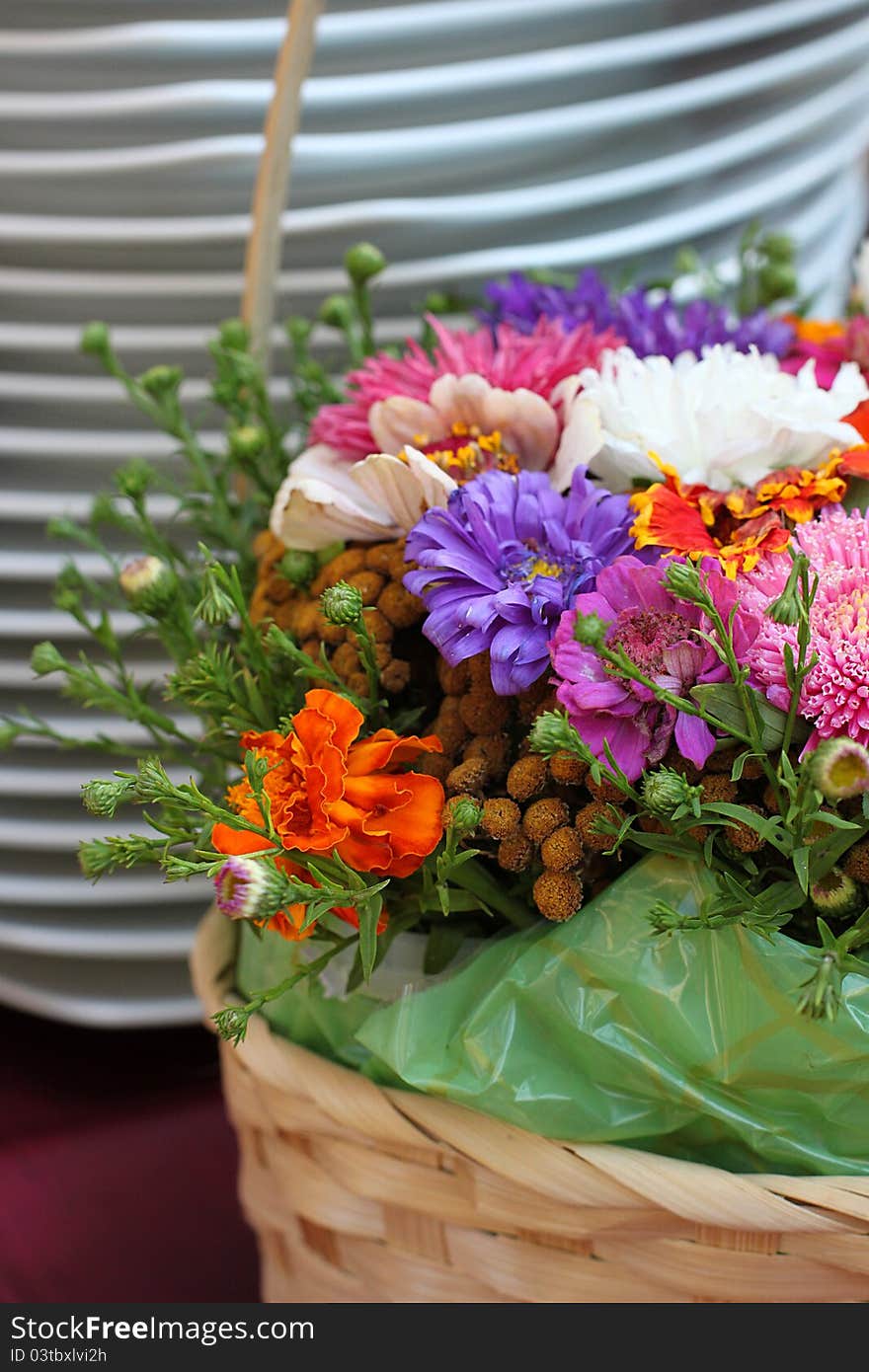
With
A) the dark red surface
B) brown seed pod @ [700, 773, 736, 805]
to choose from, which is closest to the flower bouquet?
brown seed pod @ [700, 773, 736, 805]

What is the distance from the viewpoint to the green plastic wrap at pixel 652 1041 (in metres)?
0.31

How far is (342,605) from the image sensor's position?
0.31 m

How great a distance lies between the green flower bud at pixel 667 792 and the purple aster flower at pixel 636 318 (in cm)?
22

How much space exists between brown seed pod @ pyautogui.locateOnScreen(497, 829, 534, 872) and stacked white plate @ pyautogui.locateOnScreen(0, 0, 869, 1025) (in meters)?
0.25

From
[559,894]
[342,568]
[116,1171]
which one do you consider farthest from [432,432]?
[116,1171]

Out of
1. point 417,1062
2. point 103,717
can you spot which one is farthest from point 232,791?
point 103,717

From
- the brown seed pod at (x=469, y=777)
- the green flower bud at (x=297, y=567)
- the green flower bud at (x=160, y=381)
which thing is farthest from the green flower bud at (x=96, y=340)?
the brown seed pod at (x=469, y=777)

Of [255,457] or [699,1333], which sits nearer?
[699,1333]

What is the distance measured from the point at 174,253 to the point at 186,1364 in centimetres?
40

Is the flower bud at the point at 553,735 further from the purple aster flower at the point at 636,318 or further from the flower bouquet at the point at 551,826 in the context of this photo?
the purple aster flower at the point at 636,318

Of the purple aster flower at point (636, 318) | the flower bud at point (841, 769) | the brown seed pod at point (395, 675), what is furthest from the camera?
the purple aster flower at point (636, 318)

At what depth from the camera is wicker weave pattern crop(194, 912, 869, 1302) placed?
31 centimetres

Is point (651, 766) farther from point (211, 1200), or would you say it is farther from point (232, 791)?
point (211, 1200)

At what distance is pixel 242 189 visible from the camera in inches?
19.9
